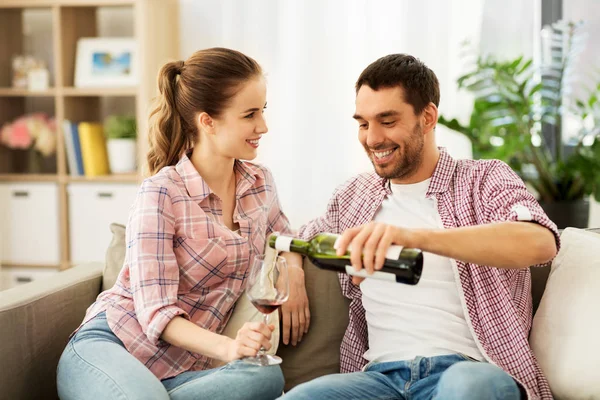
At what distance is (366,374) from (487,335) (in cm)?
30

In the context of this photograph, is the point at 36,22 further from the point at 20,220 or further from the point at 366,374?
the point at 366,374

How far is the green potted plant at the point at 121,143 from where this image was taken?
13.1ft

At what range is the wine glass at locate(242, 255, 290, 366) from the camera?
1561 millimetres

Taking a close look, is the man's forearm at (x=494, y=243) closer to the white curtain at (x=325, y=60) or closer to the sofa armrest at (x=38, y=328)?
the sofa armrest at (x=38, y=328)

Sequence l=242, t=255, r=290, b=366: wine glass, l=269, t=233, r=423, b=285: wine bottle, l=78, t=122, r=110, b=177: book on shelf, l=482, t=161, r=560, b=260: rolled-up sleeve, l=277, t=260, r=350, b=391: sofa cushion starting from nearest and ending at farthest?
l=269, t=233, r=423, b=285: wine bottle < l=242, t=255, r=290, b=366: wine glass < l=482, t=161, r=560, b=260: rolled-up sleeve < l=277, t=260, r=350, b=391: sofa cushion < l=78, t=122, r=110, b=177: book on shelf

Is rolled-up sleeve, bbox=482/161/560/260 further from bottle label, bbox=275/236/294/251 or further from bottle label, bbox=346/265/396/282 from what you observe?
bottle label, bbox=275/236/294/251

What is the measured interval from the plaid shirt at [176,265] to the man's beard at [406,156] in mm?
361

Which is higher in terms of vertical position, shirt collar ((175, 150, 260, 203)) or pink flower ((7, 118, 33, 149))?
shirt collar ((175, 150, 260, 203))

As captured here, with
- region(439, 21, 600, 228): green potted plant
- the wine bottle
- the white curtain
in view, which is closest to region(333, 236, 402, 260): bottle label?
the wine bottle

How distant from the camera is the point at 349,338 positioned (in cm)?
200

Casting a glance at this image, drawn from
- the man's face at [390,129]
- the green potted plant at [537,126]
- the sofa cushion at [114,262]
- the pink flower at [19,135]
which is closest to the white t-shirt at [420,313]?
the man's face at [390,129]

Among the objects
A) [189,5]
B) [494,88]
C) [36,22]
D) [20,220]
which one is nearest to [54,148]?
[20,220]

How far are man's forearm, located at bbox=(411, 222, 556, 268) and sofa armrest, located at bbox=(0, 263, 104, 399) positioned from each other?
981 mm

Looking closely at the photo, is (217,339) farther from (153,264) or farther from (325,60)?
(325,60)
